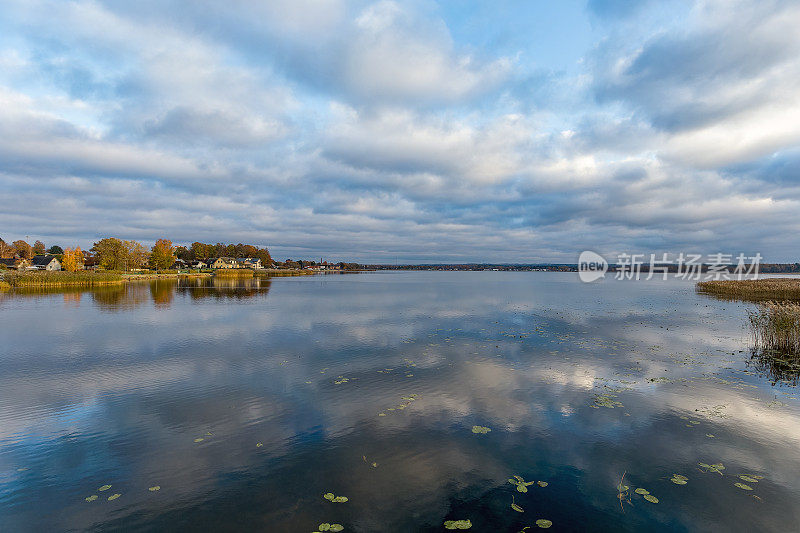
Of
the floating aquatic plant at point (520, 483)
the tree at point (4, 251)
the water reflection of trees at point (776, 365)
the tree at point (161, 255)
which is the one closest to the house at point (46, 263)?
the tree at point (4, 251)

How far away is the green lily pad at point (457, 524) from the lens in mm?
7579

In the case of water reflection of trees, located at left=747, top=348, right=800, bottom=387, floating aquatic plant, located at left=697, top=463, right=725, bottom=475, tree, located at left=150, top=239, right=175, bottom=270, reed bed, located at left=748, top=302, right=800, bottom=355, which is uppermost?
tree, located at left=150, top=239, right=175, bottom=270

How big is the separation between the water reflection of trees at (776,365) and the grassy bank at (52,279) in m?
109

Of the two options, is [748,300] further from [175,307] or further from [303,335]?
[175,307]

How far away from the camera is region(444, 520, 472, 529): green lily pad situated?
758 cm

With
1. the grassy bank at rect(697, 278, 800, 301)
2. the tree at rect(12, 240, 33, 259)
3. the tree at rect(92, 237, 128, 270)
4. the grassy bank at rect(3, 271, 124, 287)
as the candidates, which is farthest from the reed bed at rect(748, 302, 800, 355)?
the tree at rect(12, 240, 33, 259)

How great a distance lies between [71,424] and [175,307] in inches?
1500

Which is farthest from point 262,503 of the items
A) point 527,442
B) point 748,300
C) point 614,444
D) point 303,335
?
point 748,300

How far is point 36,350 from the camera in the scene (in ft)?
73.6

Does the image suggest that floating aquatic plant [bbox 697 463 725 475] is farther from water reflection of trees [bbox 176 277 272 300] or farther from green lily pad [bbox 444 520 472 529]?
water reflection of trees [bbox 176 277 272 300]

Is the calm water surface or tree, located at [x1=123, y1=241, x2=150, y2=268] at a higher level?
tree, located at [x1=123, y1=241, x2=150, y2=268]

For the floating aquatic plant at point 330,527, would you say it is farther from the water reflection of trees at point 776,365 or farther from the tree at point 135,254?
the tree at point 135,254

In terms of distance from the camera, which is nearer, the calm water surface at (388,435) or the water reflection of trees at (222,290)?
the calm water surface at (388,435)

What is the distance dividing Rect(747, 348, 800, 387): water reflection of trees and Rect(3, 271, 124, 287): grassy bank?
109 m
